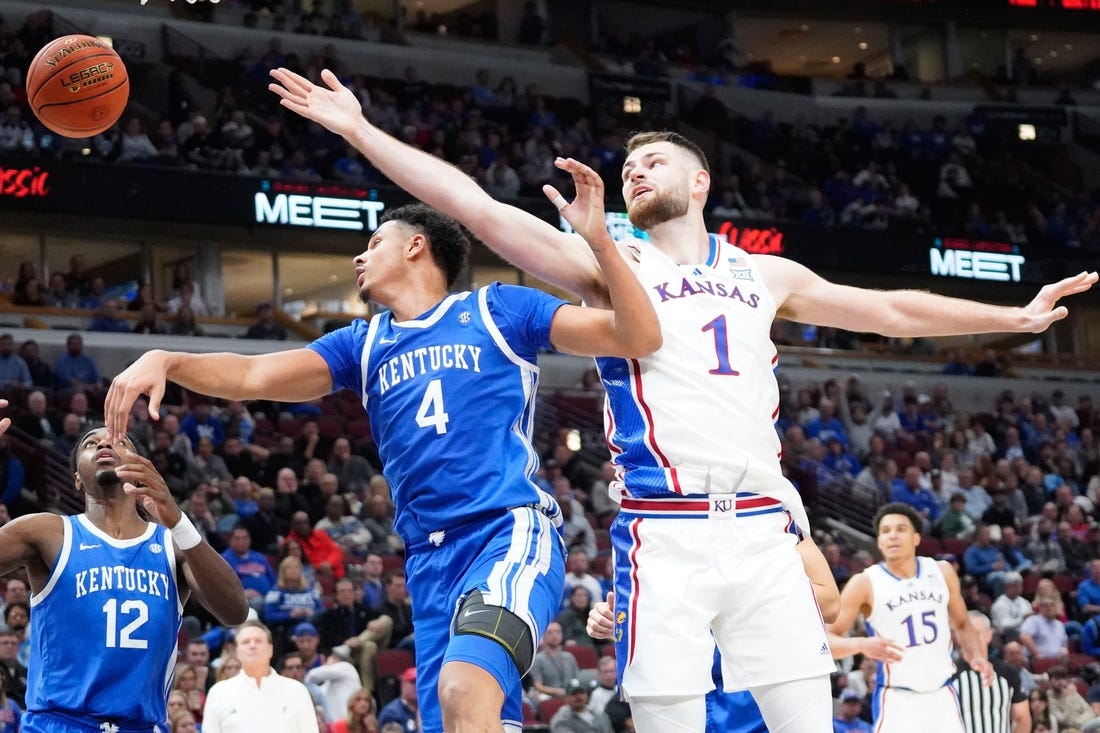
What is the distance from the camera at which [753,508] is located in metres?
5.05

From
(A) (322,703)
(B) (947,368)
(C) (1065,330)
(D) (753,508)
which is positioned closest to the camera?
(D) (753,508)

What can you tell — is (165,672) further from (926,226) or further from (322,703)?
(926,226)

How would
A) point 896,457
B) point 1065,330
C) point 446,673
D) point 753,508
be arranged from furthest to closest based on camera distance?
1. point 1065,330
2. point 896,457
3. point 753,508
4. point 446,673

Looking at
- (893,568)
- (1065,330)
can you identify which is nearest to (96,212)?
(893,568)

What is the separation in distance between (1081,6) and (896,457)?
18.5 meters

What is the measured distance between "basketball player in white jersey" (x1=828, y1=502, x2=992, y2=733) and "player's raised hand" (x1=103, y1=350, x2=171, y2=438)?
6.16 m

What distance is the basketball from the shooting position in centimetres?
852

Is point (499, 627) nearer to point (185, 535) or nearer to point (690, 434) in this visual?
point (690, 434)

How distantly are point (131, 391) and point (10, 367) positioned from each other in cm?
1391

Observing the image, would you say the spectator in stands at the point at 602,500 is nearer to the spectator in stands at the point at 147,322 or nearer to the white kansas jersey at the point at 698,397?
the spectator in stands at the point at 147,322

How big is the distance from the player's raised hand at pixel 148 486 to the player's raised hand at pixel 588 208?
216 centimetres

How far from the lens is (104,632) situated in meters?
6.20

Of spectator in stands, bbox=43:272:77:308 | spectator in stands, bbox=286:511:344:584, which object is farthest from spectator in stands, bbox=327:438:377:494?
spectator in stands, bbox=43:272:77:308

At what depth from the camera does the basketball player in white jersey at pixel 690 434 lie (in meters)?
4.88
